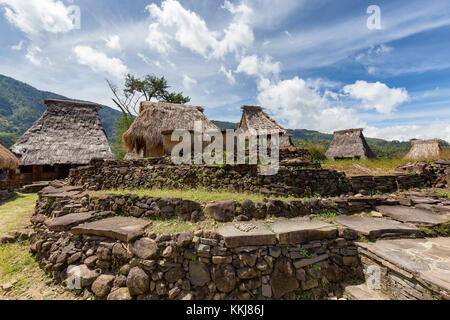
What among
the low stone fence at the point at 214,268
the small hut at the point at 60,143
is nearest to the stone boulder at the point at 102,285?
the low stone fence at the point at 214,268

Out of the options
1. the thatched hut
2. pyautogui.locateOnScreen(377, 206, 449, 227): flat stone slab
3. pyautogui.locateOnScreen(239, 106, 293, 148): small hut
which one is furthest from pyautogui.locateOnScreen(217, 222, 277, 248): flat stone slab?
pyautogui.locateOnScreen(239, 106, 293, 148): small hut

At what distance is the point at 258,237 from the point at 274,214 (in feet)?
3.73

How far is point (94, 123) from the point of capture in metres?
14.1

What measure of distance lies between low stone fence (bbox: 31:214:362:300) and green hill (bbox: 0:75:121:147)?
6397 cm

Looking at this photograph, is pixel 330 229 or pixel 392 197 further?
pixel 392 197

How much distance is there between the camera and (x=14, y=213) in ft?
21.6

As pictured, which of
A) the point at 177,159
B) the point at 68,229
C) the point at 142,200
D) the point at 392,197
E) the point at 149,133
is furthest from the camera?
the point at 149,133

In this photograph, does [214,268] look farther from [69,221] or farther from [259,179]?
[69,221]

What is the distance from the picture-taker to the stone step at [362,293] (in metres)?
2.89

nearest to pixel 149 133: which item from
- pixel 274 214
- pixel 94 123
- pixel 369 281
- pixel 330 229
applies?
pixel 94 123

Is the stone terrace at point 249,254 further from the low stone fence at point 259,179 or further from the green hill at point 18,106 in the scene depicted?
the green hill at point 18,106

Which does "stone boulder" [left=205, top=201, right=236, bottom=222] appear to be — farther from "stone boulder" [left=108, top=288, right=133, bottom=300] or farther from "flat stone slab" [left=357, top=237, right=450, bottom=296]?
"flat stone slab" [left=357, top=237, right=450, bottom=296]

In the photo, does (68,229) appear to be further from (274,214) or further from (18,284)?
(274,214)

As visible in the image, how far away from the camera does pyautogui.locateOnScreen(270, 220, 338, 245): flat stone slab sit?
3346 mm
